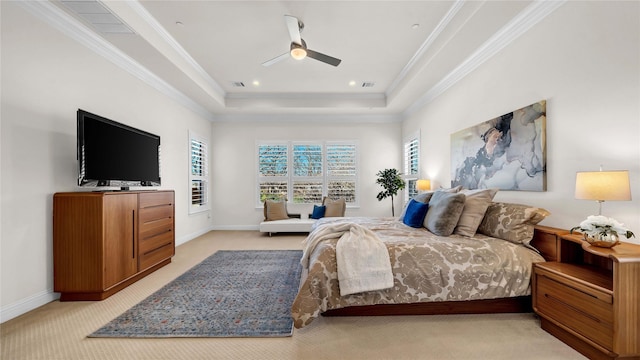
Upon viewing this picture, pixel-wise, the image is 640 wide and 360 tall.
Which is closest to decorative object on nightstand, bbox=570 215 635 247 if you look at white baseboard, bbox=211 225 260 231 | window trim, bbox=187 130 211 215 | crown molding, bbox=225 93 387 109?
crown molding, bbox=225 93 387 109

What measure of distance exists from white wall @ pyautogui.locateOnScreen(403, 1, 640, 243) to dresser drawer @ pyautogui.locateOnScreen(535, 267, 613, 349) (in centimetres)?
63

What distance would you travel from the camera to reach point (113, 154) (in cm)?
291

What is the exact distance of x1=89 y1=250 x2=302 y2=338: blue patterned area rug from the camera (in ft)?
6.57

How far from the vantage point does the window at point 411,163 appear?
212 inches

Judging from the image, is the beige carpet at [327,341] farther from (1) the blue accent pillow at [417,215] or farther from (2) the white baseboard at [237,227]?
(2) the white baseboard at [237,227]

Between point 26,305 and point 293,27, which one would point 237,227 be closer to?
point 26,305

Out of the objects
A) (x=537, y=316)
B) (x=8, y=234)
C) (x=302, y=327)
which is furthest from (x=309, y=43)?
(x=537, y=316)

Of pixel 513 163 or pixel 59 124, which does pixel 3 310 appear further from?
pixel 513 163

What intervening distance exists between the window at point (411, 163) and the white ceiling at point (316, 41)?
0.77m

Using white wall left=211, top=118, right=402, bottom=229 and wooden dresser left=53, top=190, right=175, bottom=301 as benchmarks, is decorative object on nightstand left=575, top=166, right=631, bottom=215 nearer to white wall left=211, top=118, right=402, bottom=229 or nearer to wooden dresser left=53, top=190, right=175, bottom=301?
wooden dresser left=53, top=190, right=175, bottom=301

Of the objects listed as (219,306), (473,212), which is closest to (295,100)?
(473,212)

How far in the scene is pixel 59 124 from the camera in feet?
8.50

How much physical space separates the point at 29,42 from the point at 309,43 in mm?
2890

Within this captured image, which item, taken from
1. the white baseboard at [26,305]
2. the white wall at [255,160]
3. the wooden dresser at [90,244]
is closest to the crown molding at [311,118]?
the white wall at [255,160]
